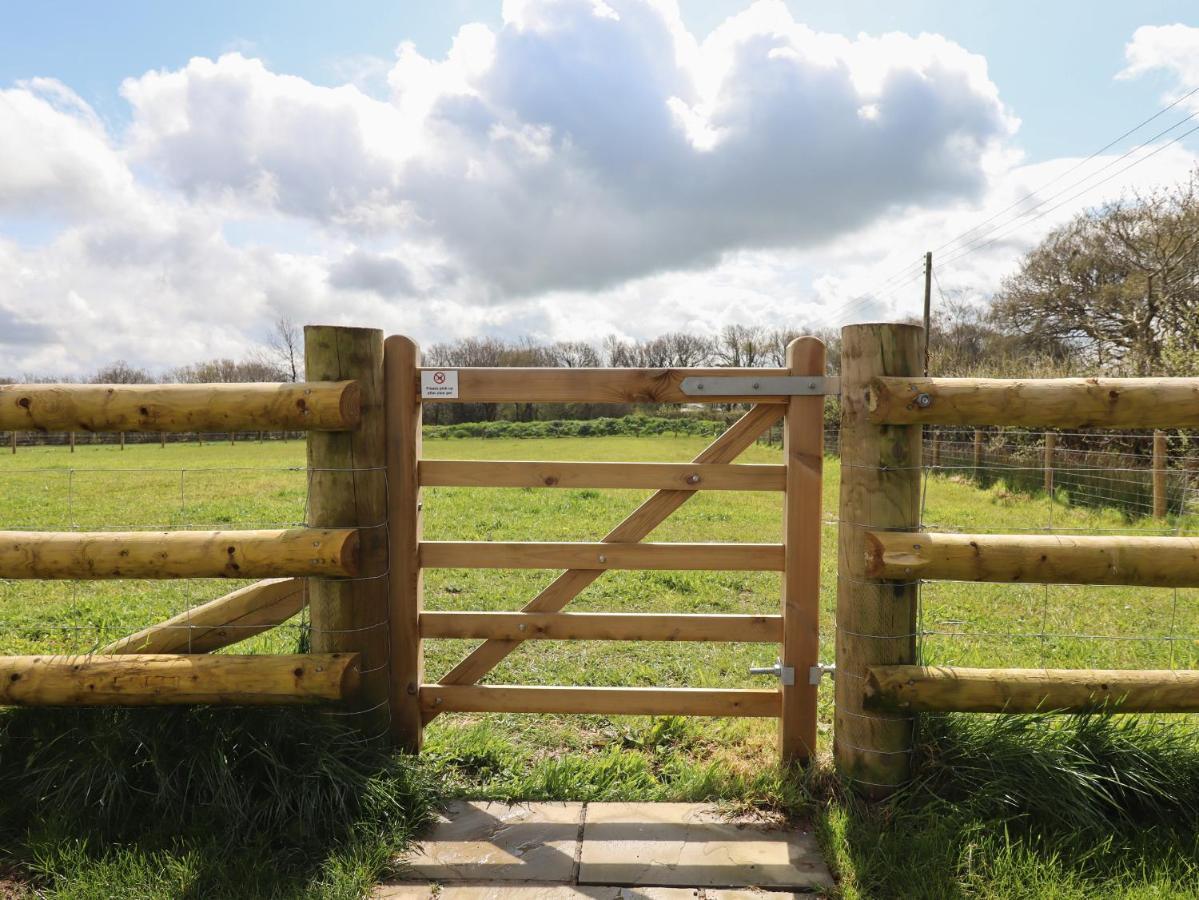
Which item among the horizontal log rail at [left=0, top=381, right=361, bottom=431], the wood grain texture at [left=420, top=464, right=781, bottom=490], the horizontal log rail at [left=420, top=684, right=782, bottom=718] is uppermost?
the horizontal log rail at [left=0, top=381, right=361, bottom=431]

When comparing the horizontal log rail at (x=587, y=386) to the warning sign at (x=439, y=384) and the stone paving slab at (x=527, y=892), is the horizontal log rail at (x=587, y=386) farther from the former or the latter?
the stone paving slab at (x=527, y=892)

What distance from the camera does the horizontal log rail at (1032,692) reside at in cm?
296

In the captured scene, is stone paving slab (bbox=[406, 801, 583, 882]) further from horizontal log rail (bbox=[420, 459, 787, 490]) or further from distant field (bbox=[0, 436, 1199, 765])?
horizontal log rail (bbox=[420, 459, 787, 490])

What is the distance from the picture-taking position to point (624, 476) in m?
3.27

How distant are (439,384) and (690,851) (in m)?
2.30

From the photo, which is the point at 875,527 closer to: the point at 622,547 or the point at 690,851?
the point at 622,547

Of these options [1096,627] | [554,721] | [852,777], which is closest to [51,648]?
[554,721]

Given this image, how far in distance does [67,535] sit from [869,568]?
3536 millimetres

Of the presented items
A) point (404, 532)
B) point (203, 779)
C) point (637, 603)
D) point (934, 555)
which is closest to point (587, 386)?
point (404, 532)

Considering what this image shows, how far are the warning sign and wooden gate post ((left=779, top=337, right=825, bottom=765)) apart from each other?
1.60m

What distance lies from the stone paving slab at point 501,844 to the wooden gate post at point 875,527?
1.31m

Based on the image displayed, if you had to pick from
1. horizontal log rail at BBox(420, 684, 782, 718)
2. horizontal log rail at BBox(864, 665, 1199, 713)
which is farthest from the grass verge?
horizontal log rail at BBox(864, 665, 1199, 713)

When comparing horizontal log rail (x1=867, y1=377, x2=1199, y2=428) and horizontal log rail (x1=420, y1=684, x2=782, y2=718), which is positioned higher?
horizontal log rail (x1=867, y1=377, x2=1199, y2=428)

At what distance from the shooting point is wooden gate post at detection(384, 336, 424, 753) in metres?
3.30
